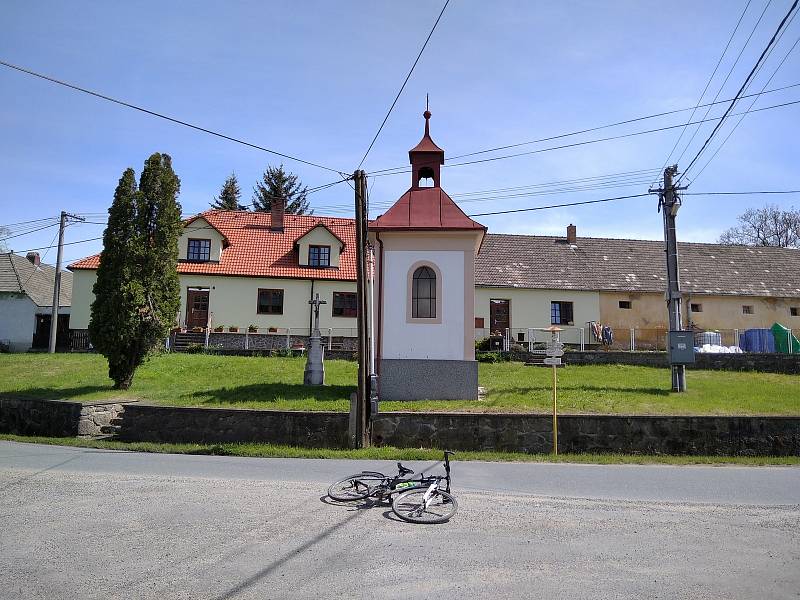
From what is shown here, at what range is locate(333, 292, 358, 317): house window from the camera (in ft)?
107

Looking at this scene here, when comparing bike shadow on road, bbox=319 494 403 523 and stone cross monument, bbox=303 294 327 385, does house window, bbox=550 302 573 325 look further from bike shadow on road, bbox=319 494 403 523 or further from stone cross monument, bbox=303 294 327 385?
bike shadow on road, bbox=319 494 403 523

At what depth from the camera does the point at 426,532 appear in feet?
24.0

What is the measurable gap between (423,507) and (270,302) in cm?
2544

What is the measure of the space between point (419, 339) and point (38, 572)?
1332cm

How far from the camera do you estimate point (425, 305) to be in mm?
18719

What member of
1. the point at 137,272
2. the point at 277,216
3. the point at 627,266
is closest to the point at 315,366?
the point at 137,272

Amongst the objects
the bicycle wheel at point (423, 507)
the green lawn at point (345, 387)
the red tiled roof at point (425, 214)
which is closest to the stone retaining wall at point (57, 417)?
the green lawn at point (345, 387)

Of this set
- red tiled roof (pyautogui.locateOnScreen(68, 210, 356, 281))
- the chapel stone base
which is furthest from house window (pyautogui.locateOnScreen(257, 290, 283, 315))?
the chapel stone base

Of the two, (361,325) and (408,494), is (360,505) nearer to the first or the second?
(408,494)

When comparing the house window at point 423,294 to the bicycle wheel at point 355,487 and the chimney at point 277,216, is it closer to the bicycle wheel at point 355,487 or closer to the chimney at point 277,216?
the bicycle wheel at point 355,487

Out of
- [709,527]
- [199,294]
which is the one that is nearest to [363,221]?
[709,527]

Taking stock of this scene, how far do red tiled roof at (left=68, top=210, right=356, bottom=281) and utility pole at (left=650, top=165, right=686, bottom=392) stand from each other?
1711 cm

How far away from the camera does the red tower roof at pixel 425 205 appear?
61.7ft

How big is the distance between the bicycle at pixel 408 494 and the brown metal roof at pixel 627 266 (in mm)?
24324
